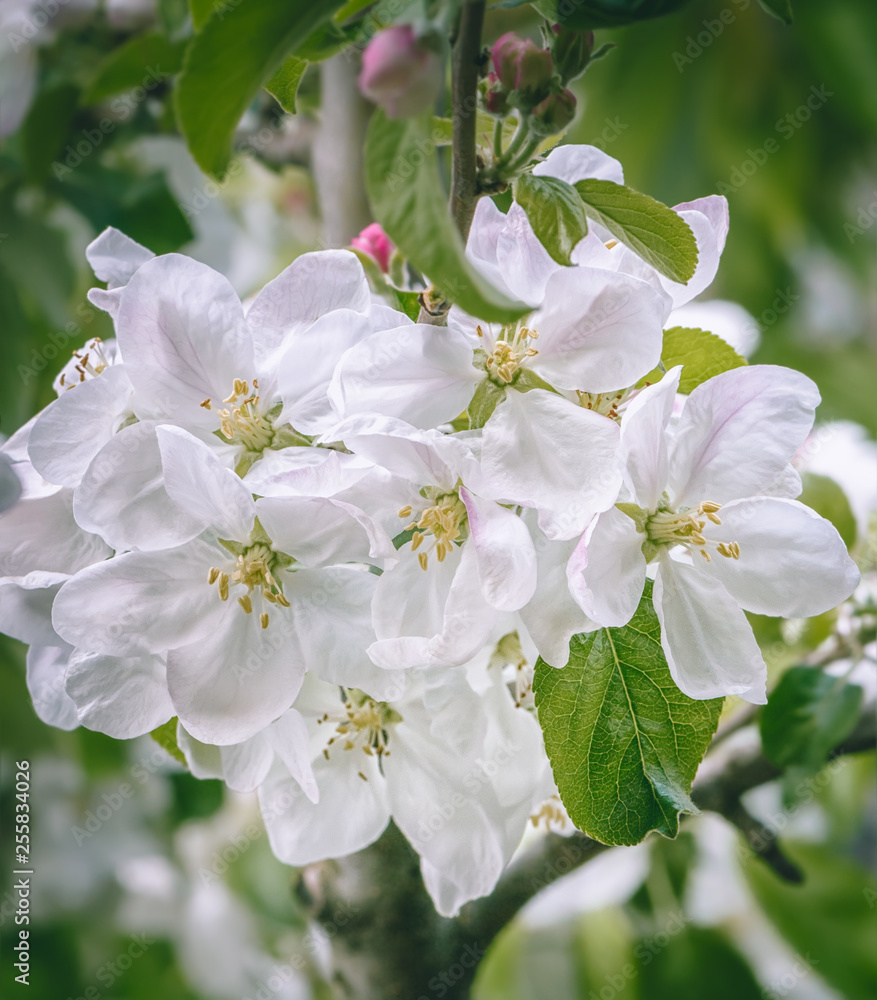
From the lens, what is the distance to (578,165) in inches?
21.2

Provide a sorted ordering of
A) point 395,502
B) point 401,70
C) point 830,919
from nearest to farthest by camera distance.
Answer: point 401,70
point 395,502
point 830,919

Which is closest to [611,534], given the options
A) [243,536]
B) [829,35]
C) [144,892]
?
[243,536]

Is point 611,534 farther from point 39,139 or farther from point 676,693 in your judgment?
point 39,139

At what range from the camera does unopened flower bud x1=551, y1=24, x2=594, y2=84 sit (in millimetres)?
456

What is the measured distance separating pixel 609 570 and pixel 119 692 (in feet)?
0.82

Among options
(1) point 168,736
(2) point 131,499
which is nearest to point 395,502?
(2) point 131,499

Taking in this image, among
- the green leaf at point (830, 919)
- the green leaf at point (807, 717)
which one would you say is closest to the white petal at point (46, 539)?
the green leaf at point (807, 717)

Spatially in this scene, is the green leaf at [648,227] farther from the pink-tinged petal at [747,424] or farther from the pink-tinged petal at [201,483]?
the pink-tinged petal at [201,483]

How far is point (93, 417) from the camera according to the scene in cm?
51

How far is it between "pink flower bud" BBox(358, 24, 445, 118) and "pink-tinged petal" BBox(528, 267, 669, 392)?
11 centimetres

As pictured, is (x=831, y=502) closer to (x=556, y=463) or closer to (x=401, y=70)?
(x=556, y=463)

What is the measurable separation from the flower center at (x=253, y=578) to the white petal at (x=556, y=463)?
0.39 feet

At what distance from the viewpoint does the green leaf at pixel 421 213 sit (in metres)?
0.36

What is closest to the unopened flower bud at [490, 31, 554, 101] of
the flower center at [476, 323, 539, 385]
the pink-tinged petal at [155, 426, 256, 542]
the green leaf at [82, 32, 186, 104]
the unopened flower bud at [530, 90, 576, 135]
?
the unopened flower bud at [530, 90, 576, 135]
